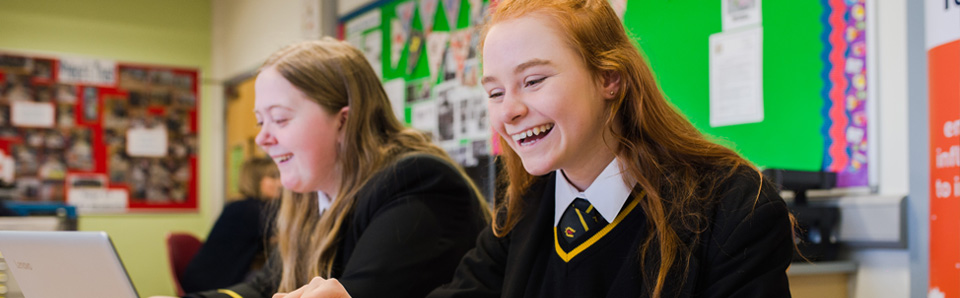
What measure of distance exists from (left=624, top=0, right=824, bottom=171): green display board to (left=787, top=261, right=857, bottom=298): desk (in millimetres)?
272

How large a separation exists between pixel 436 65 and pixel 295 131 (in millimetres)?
1984

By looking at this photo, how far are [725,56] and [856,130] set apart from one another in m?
0.45

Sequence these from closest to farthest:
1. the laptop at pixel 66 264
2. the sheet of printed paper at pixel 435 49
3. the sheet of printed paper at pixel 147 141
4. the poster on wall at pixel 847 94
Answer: the laptop at pixel 66 264
the poster on wall at pixel 847 94
the sheet of printed paper at pixel 435 49
the sheet of printed paper at pixel 147 141

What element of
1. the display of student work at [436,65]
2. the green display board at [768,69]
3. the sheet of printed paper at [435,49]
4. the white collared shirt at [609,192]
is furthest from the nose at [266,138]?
the sheet of printed paper at [435,49]

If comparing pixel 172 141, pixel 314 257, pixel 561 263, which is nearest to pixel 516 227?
pixel 561 263

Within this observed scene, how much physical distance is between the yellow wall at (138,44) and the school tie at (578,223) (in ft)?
16.6

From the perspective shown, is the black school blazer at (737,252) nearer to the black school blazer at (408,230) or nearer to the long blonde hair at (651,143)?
the long blonde hair at (651,143)

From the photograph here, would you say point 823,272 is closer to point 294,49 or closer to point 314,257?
point 314,257

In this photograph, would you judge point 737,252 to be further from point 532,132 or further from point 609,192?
point 532,132

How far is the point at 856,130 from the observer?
2.02m

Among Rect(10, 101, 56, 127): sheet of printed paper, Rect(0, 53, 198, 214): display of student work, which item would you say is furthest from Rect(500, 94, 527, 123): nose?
Rect(10, 101, 56, 127): sheet of printed paper

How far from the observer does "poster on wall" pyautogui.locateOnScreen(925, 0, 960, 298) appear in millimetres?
1595

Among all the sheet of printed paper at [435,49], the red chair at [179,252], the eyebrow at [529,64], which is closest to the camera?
the eyebrow at [529,64]

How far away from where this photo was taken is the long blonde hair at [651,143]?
41.5 inches
